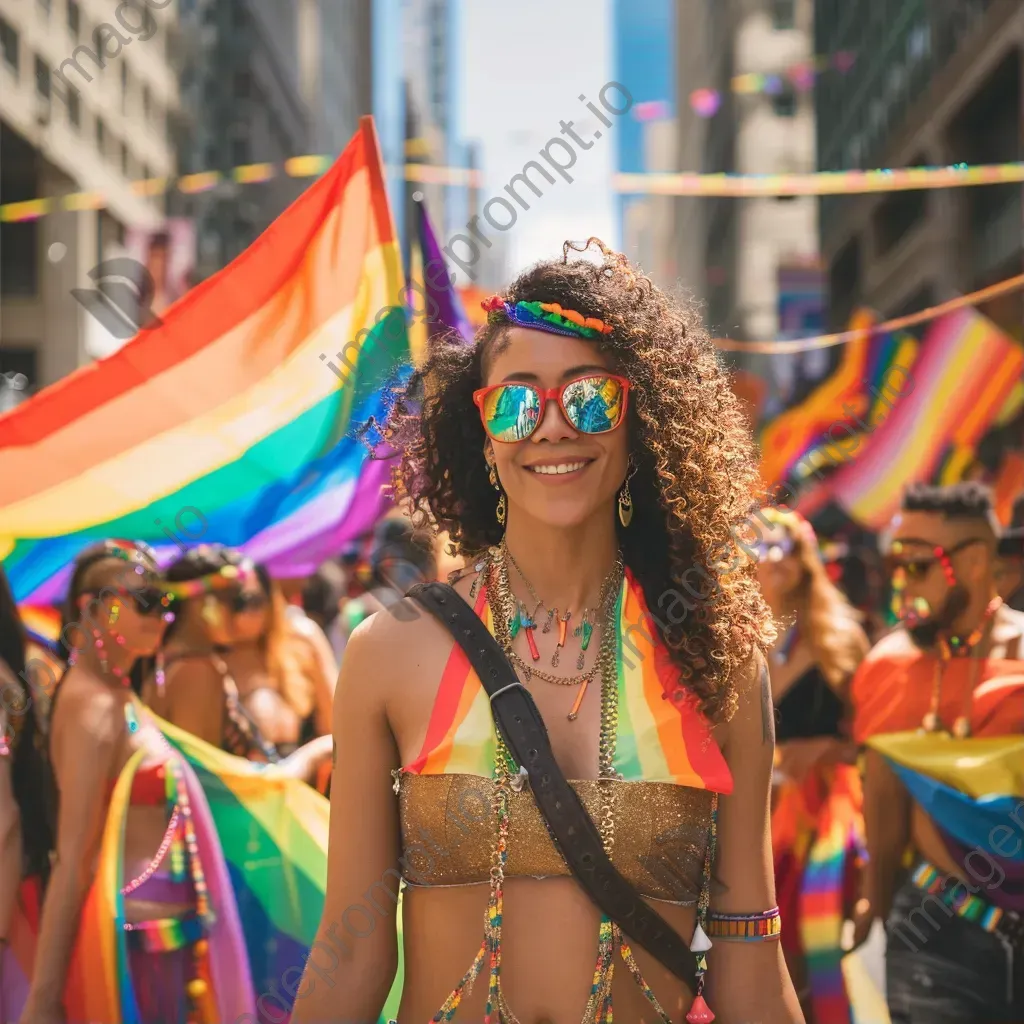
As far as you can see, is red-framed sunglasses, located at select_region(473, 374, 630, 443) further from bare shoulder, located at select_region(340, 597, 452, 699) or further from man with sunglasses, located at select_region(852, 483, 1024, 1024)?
man with sunglasses, located at select_region(852, 483, 1024, 1024)

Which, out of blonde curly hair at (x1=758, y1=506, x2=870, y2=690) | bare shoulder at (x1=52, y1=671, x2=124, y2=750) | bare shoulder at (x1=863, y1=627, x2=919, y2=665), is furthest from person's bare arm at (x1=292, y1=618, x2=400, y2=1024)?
blonde curly hair at (x1=758, y1=506, x2=870, y2=690)

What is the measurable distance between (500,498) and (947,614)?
272 centimetres

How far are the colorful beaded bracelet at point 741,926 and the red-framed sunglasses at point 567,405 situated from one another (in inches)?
35.3

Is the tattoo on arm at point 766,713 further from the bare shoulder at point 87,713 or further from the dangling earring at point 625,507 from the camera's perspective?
the bare shoulder at point 87,713

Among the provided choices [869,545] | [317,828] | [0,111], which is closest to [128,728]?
[317,828]

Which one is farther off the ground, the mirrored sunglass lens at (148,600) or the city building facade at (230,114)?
the city building facade at (230,114)

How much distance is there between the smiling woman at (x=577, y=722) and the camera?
2391 millimetres

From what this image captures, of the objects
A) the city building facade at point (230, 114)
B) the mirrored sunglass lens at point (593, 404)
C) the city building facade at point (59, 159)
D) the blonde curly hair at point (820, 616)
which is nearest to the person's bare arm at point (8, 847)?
the mirrored sunglass lens at point (593, 404)

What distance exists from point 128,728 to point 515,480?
228 centimetres

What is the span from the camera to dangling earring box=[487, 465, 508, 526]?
2.70 m

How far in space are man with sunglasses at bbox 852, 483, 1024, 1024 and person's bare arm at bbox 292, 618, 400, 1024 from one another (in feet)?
8.59

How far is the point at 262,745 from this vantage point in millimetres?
5414

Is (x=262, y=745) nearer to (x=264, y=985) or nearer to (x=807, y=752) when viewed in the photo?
(x=264, y=985)

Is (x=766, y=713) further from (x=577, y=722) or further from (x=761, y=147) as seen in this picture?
(x=761, y=147)
